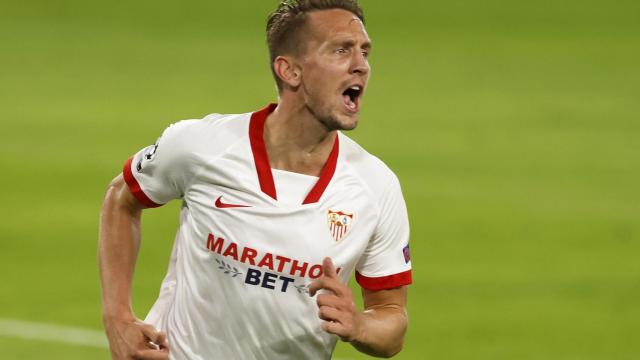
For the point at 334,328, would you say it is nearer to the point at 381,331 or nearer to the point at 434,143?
the point at 381,331

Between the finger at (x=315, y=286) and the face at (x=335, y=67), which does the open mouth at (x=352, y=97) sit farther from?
the finger at (x=315, y=286)

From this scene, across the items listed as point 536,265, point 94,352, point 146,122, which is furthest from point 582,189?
point 94,352

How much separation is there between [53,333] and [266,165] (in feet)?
14.9

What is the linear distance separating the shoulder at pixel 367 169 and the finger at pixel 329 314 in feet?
2.33

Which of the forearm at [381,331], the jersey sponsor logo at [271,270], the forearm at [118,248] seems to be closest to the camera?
the forearm at [381,331]

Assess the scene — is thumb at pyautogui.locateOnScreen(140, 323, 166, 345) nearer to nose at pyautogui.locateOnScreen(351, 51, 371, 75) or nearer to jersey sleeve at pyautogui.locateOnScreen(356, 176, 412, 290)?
jersey sleeve at pyautogui.locateOnScreen(356, 176, 412, 290)

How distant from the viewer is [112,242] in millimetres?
5887

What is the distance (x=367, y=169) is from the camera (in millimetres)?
5781

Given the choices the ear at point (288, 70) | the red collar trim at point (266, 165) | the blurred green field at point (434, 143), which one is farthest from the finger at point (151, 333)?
the blurred green field at point (434, 143)

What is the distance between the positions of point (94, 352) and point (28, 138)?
557 cm

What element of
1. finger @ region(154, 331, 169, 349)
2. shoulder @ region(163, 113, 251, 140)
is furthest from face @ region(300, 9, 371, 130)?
finger @ region(154, 331, 169, 349)

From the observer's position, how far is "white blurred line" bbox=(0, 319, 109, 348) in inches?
380

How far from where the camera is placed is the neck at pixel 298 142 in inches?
225

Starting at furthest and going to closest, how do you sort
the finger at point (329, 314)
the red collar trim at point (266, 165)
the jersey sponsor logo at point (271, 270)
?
1. the red collar trim at point (266, 165)
2. the jersey sponsor logo at point (271, 270)
3. the finger at point (329, 314)
